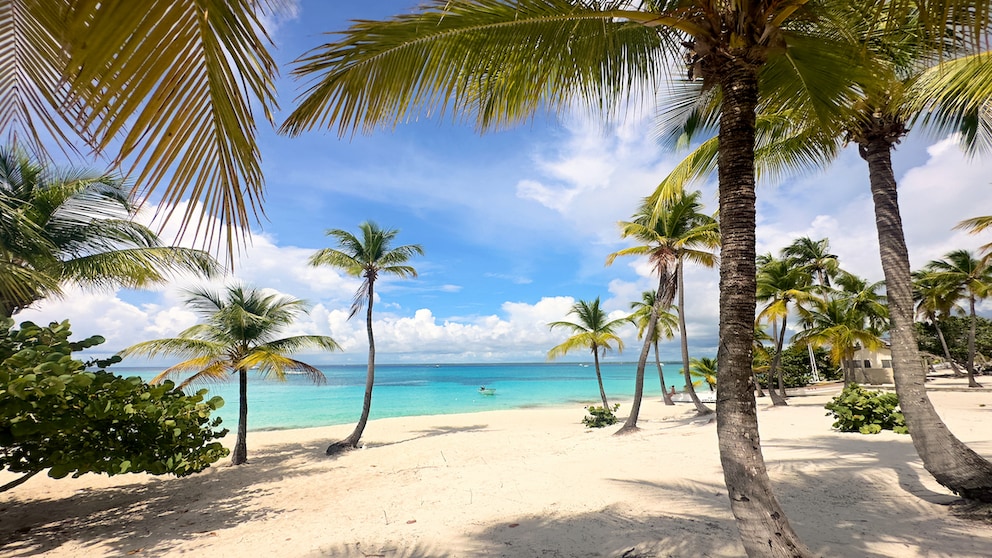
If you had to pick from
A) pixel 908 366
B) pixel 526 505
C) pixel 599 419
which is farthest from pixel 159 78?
pixel 599 419

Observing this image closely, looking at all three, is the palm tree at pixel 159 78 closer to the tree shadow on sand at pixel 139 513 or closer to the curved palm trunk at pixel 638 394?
the tree shadow on sand at pixel 139 513

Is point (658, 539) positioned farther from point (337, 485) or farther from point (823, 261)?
point (823, 261)

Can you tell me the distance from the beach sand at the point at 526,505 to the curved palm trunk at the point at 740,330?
1076 mm

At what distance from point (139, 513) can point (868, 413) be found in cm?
1472

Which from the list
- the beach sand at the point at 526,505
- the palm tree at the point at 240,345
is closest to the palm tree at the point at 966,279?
the beach sand at the point at 526,505

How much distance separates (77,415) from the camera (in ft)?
18.2

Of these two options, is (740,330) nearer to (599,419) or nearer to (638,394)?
(638,394)

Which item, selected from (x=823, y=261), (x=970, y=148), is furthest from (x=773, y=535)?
(x=823, y=261)

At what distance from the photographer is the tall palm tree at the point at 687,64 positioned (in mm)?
3191

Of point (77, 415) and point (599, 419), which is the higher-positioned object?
point (77, 415)

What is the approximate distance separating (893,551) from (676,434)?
8.86 metres

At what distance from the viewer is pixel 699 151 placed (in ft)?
23.7

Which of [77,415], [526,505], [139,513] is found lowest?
[139,513]

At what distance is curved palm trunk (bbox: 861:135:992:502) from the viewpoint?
4754 millimetres
